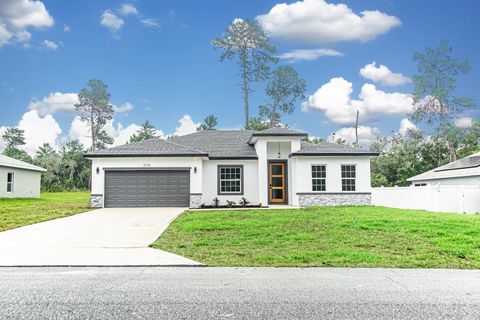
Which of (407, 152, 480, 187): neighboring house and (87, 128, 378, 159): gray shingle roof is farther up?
(87, 128, 378, 159): gray shingle roof

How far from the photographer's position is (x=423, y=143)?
1534 inches

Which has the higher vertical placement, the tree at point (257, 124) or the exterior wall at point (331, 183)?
the tree at point (257, 124)

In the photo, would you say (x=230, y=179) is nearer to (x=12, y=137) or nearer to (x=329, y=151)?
(x=329, y=151)

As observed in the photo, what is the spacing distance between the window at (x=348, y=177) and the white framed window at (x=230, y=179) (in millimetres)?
5401

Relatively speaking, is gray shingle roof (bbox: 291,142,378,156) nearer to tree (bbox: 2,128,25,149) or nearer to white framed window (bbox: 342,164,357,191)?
white framed window (bbox: 342,164,357,191)

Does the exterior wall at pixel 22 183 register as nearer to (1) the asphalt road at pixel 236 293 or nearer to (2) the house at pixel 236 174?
(2) the house at pixel 236 174

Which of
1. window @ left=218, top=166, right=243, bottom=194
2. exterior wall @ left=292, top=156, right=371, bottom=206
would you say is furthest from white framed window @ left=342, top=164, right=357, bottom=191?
window @ left=218, top=166, right=243, bottom=194

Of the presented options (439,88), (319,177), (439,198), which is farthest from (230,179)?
(439,88)

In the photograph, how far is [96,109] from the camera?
52.6 meters

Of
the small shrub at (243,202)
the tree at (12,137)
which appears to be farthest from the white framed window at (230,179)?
the tree at (12,137)

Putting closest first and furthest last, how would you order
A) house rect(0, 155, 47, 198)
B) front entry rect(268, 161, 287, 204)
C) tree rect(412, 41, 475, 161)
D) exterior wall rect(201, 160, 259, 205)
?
1. exterior wall rect(201, 160, 259, 205)
2. front entry rect(268, 161, 287, 204)
3. house rect(0, 155, 47, 198)
4. tree rect(412, 41, 475, 161)

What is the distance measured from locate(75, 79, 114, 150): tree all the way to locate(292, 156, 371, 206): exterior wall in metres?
37.1

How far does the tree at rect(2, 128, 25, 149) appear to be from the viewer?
2453 inches

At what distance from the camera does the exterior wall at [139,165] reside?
65.4 feet
